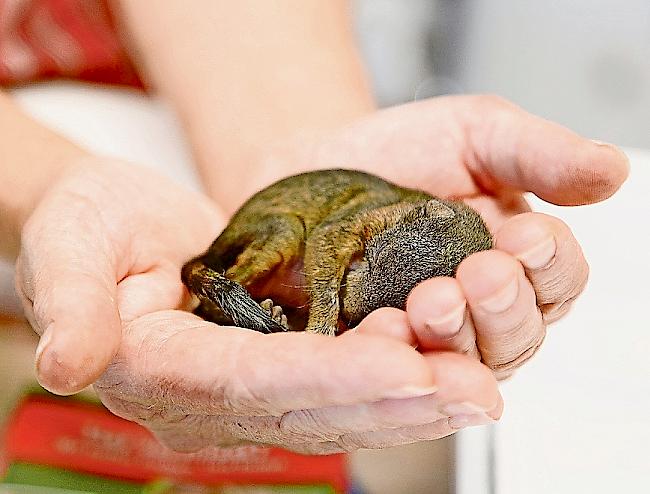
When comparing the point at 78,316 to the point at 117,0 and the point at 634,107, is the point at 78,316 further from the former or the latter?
the point at 634,107

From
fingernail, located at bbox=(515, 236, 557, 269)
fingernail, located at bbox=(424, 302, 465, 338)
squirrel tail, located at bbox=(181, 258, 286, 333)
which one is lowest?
squirrel tail, located at bbox=(181, 258, 286, 333)

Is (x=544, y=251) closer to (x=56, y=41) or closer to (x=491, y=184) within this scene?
(x=491, y=184)

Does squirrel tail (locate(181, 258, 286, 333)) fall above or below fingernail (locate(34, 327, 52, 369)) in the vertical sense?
below

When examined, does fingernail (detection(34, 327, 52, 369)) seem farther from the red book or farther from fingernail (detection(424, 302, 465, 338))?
the red book

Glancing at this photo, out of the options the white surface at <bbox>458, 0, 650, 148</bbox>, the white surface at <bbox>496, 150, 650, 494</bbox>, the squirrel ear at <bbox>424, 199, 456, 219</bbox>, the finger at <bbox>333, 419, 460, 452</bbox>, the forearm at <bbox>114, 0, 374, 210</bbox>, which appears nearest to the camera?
the finger at <bbox>333, 419, 460, 452</bbox>

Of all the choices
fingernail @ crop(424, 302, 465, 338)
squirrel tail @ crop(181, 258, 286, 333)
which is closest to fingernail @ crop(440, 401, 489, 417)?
fingernail @ crop(424, 302, 465, 338)

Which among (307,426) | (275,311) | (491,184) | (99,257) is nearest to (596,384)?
(491,184)
